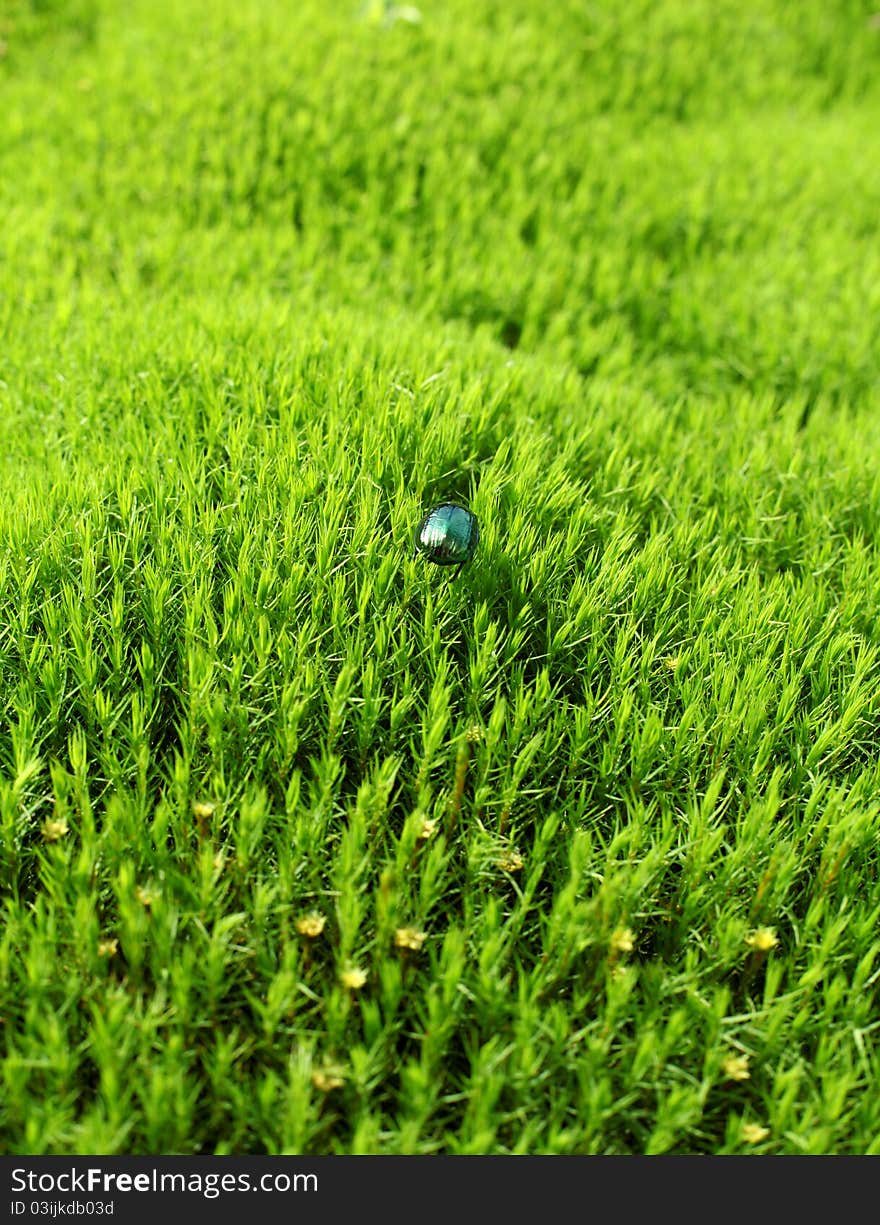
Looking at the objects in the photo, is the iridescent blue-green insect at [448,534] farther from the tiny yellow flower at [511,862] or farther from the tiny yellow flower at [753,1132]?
the tiny yellow flower at [753,1132]

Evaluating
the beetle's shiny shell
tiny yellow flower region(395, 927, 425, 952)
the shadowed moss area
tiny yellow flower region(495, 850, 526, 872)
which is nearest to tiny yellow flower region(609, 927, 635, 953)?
the shadowed moss area

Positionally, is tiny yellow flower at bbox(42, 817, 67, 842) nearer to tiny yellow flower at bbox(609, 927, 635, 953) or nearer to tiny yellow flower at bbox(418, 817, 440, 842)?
tiny yellow flower at bbox(418, 817, 440, 842)

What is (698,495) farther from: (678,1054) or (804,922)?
(678,1054)

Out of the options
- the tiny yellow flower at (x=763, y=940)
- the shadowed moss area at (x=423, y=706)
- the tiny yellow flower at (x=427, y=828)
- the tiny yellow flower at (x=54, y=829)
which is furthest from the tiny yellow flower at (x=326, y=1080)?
the tiny yellow flower at (x=763, y=940)

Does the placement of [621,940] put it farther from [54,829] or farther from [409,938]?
[54,829]

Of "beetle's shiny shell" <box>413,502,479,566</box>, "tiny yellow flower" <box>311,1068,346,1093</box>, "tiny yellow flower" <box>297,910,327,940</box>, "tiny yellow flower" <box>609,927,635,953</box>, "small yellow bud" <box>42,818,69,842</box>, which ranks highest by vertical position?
"beetle's shiny shell" <box>413,502,479,566</box>

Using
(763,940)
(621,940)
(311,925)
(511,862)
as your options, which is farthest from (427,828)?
(763,940)

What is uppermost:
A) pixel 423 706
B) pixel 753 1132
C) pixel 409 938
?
pixel 423 706
